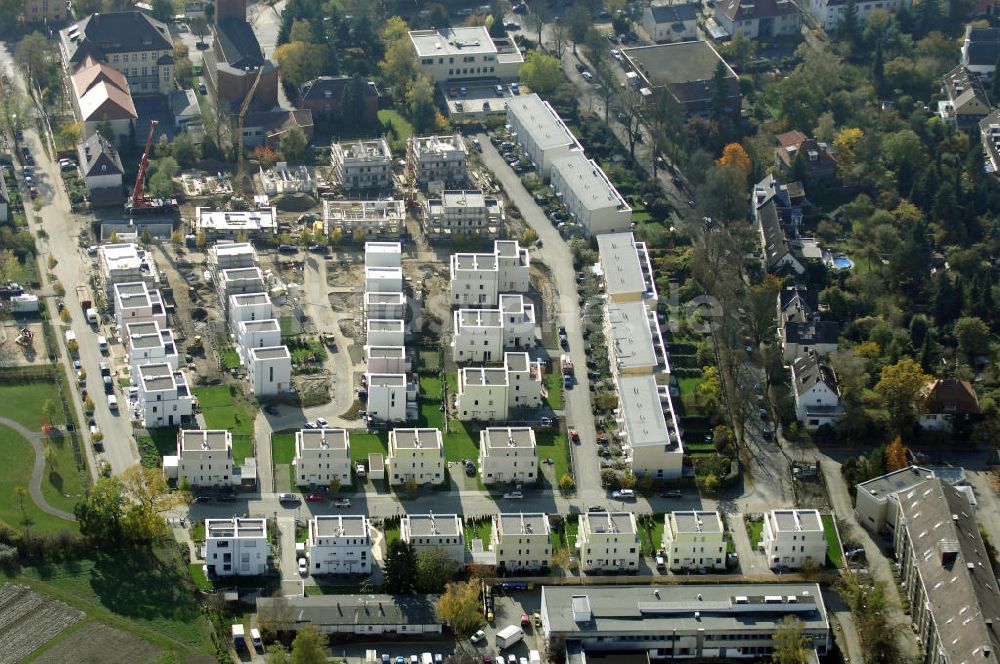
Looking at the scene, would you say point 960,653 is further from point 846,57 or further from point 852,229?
point 846,57

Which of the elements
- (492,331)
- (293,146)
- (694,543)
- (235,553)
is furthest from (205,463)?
(293,146)

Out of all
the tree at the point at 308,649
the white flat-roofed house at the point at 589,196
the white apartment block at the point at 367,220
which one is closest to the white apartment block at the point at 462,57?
the white flat-roofed house at the point at 589,196

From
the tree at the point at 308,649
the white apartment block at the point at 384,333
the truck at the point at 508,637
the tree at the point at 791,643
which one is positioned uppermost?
the tree at the point at 308,649

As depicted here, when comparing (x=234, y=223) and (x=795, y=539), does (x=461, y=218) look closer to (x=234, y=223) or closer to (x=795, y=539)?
(x=234, y=223)

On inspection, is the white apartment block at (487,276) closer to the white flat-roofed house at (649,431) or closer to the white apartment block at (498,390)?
the white apartment block at (498,390)

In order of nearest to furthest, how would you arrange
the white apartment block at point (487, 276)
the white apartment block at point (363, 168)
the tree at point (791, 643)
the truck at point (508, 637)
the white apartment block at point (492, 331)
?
the tree at point (791, 643) → the truck at point (508, 637) → the white apartment block at point (492, 331) → the white apartment block at point (487, 276) → the white apartment block at point (363, 168)

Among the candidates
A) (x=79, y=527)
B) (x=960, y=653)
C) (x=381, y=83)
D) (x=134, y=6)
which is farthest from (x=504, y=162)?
(x=960, y=653)
